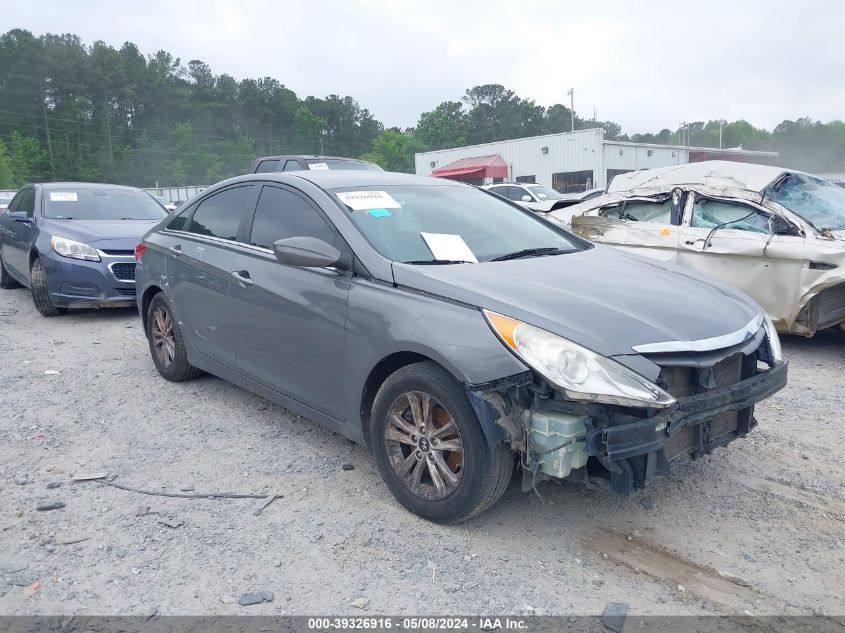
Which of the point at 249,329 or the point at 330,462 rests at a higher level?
the point at 249,329

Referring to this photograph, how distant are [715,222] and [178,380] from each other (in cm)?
513

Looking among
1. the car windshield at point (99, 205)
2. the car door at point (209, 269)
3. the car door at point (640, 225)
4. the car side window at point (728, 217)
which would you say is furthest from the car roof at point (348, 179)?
the car windshield at point (99, 205)

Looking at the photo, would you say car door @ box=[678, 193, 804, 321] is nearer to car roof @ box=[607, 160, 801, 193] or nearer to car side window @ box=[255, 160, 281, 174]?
car roof @ box=[607, 160, 801, 193]

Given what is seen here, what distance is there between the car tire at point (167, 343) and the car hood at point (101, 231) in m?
2.41

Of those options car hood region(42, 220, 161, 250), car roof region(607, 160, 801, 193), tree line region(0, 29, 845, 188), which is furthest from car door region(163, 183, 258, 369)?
tree line region(0, 29, 845, 188)

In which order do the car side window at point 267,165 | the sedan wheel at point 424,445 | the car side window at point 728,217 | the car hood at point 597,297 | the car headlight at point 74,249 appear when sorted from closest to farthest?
the car hood at point 597,297, the sedan wheel at point 424,445, the car side window at point 728,217, the car headlight at point 74,249, the car side window at point 267,165

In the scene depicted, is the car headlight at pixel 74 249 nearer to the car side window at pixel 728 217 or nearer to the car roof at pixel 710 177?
the car roof at pixel 710 177

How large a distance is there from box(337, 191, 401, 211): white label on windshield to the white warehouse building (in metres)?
29.2

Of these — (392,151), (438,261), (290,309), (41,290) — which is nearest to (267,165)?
(41,290)

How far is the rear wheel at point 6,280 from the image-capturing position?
10109 mm

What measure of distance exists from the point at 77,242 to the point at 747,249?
7010 millimetres

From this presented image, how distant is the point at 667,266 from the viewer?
157 inches

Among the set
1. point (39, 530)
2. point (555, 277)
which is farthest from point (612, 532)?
point (39, 530)

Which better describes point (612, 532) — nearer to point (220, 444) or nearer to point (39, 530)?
point (220, 444)
